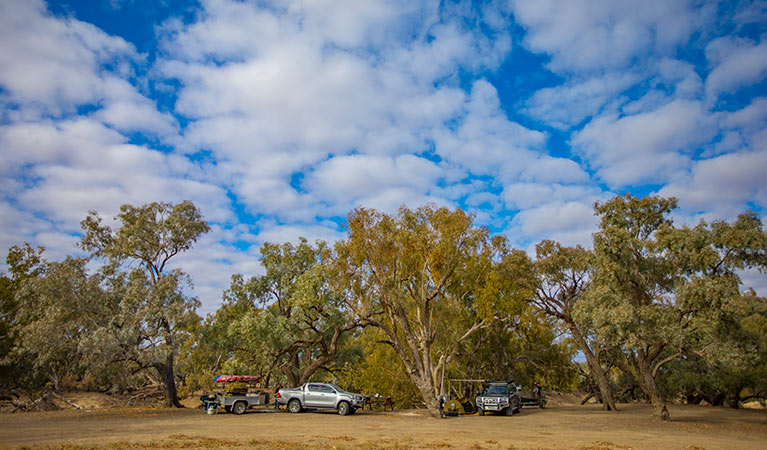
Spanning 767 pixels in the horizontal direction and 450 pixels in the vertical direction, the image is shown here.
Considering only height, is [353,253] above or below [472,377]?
above

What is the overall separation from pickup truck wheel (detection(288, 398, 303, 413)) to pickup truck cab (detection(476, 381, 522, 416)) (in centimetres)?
1123

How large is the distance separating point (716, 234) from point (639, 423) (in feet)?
31.7

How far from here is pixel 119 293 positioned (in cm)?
2731

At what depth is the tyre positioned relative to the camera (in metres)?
24.5

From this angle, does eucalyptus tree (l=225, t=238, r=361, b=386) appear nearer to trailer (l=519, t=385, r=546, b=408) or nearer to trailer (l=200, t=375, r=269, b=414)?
trailer (l=200, t=375, r=269, b=414)

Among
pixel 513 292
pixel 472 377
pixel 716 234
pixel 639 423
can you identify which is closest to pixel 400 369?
pixel 472 377

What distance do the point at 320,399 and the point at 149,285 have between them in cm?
1300

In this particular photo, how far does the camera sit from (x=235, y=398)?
24.6 m

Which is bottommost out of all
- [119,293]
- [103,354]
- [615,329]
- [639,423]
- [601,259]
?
[639,423]

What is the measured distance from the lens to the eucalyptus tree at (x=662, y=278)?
779 inches

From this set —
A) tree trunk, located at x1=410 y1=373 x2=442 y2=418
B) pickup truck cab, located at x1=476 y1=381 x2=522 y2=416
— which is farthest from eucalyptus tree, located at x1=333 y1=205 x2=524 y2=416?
pickup truck cab, located at x1=476 y1=381 x2=522 y2=416

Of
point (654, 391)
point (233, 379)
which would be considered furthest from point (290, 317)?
point (654, 391)

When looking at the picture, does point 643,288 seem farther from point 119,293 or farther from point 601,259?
point 119,293

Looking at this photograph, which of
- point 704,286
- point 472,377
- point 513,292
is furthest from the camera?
point 472,377
